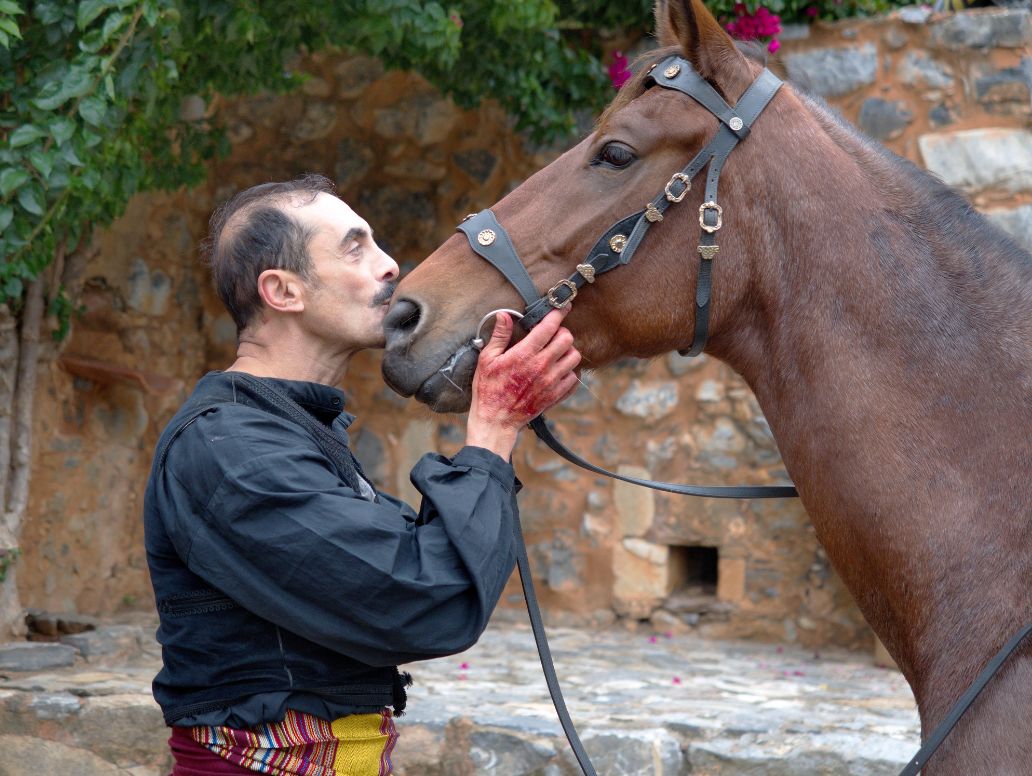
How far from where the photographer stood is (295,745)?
1.64 m

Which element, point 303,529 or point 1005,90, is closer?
point 303,529

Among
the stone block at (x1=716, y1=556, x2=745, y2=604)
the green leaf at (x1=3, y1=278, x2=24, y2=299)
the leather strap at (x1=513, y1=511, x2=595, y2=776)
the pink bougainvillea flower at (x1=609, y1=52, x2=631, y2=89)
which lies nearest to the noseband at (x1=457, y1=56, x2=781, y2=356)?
the leather strap at (x1=513, y1=511, x2=595, y2=776)

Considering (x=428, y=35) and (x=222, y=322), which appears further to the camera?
(x=222, y=322)

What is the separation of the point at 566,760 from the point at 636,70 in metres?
2.01

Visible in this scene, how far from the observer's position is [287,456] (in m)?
1.59

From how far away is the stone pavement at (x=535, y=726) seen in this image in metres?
3.13

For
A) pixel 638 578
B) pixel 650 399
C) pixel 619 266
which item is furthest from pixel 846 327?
pixel 638 578

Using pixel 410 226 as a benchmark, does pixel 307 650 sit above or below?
below

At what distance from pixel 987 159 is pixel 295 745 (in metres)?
3.83

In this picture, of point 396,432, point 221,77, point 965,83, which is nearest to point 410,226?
point 396,432

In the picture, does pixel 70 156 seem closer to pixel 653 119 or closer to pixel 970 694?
pixel 653 119

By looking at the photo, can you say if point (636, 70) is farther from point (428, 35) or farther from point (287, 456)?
point (428, 35)

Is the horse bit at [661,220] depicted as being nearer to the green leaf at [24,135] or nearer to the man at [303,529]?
the man at [303,529]

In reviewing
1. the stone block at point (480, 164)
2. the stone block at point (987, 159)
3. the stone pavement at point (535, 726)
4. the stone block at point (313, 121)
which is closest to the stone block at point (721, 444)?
the stone pavement at point (535, 726)
